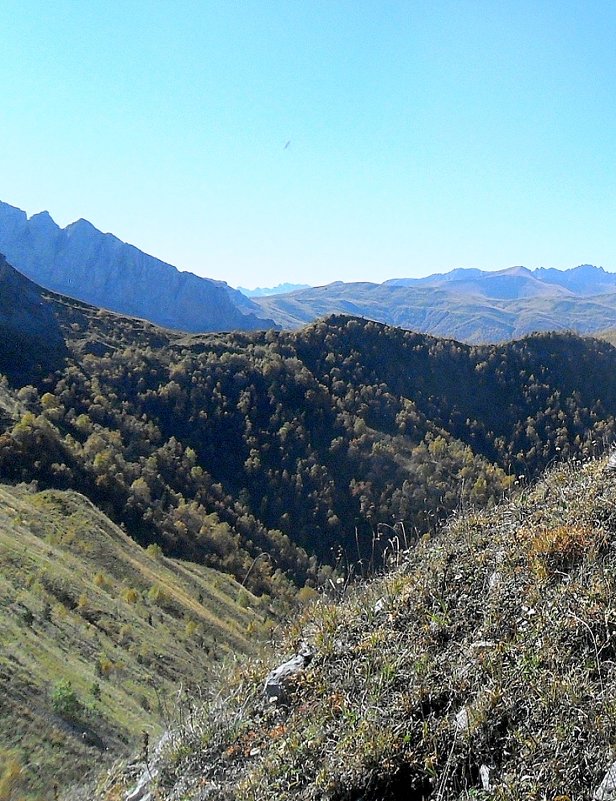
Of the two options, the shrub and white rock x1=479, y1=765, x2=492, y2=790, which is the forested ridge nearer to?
the shrub

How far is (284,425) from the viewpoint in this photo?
5703cm

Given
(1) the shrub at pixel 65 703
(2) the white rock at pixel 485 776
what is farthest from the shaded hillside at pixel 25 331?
(2) the white rock at pixel 485 776

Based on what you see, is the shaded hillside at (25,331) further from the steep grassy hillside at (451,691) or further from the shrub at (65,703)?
the steep grassy hillside at (451,691)

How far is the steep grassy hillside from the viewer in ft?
10.6

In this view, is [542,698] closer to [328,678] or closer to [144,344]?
[328,678]

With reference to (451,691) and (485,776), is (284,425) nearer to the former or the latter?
(451,691)

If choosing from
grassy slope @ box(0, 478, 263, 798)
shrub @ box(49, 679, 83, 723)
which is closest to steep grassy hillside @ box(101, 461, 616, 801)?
grassy slope @ box(0, 478, 263, 798)

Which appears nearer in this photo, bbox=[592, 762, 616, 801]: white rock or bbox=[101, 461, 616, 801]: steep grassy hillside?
A: bbox=[592, 762, 616, 801]: white rock

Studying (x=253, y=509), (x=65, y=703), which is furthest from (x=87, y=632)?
(x=253, y=509)

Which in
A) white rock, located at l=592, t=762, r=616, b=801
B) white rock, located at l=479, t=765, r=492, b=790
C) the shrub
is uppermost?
white rock, located at l=592, t=762, r=616, b=801

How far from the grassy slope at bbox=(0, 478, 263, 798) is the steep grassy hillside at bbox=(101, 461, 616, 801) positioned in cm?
184

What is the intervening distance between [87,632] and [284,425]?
1785 inches

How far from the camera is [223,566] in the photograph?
36.5m

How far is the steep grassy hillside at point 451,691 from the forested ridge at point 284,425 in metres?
26.1
